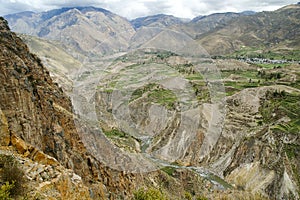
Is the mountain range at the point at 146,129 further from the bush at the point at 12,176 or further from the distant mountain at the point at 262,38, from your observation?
the distant mountain at the point at 262,38

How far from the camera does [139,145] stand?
45344mm

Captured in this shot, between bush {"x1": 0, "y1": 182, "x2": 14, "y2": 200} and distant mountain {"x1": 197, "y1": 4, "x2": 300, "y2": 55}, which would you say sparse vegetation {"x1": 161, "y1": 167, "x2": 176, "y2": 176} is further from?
distant mountain {"x1": 197, "y1": 4, "x2": 300, "y2": 55}

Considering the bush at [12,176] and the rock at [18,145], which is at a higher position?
the bush at [12,176]

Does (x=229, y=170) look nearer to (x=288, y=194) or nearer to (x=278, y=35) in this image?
(x=288, y=194)

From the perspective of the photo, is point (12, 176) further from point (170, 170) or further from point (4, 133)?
point (170, 170)

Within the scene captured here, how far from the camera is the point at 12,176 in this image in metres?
8.80

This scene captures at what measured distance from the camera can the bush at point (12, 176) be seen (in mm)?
8586

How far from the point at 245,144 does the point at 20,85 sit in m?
36.4

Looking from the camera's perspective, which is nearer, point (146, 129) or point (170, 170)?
point (170, 170)

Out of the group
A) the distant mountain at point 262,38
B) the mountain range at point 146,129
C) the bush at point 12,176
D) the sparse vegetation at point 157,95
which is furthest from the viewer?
the distant mountain at point 262,38

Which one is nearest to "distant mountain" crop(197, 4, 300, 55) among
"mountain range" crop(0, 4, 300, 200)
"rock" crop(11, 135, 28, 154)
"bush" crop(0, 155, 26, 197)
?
"mountain range" crop(0, 4, 300, 200)

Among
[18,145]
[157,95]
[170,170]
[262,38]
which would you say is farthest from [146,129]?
[262,38]

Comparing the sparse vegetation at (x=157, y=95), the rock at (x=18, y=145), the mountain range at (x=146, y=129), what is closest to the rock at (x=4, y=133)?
the mountain range at (x=146, y=129)

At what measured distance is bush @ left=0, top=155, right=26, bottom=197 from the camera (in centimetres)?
859
